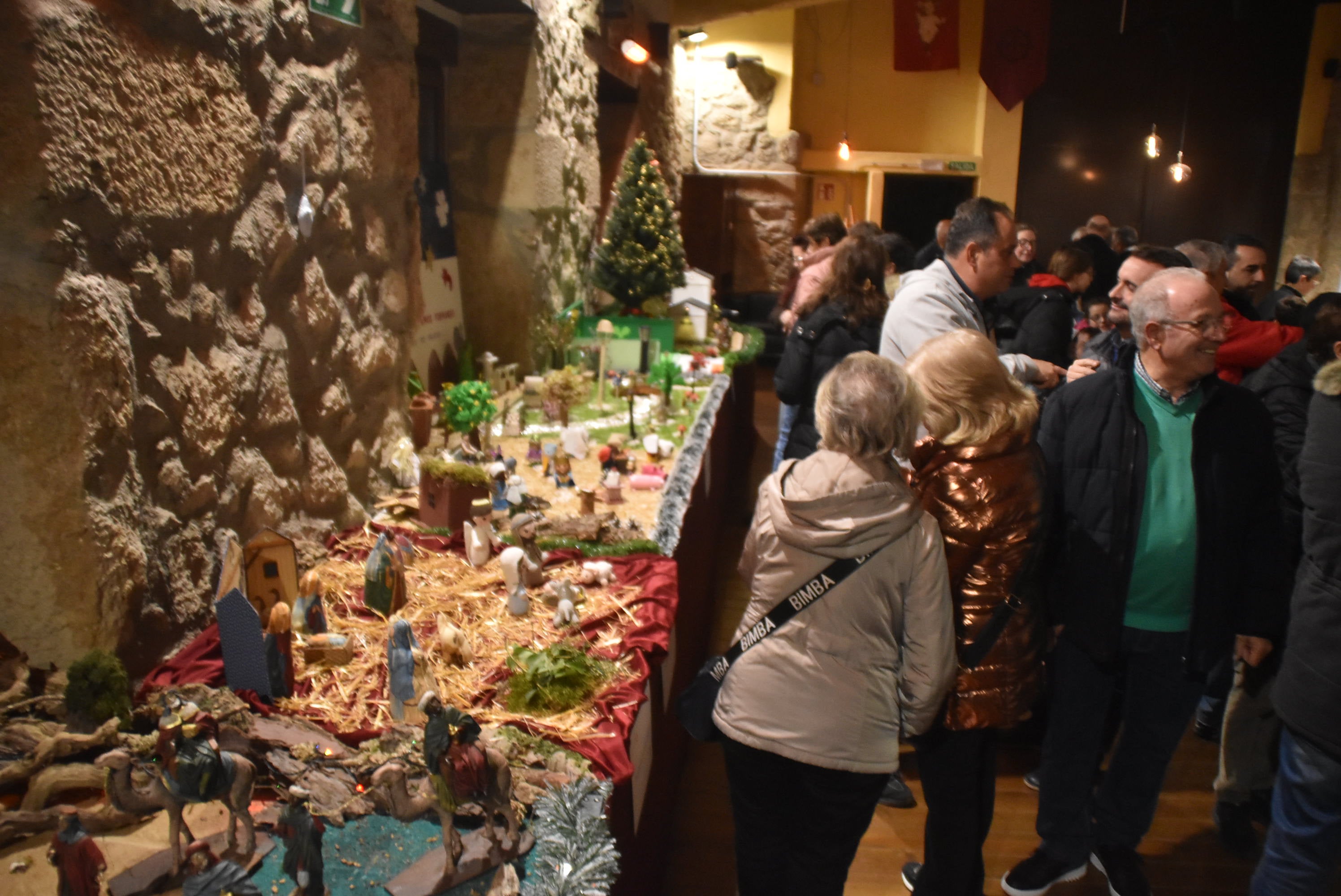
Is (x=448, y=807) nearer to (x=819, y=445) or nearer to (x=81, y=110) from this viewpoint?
(x=819, y=445)

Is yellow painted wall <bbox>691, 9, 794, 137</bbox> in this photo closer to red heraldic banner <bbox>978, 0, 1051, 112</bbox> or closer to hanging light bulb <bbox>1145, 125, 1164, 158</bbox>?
red heraldic banner <bbox>978, 0, 1051, 112</bbox>

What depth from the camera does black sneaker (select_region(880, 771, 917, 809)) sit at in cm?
317

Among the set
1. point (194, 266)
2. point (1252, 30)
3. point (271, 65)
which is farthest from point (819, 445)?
point (1252, 30)

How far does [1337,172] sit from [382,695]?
11829 millimetres

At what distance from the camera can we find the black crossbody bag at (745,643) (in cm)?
194

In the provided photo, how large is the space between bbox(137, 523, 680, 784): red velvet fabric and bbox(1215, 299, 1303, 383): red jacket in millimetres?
2280

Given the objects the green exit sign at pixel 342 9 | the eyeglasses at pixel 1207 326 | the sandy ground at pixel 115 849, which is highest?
the green exit sign at pixel 342 9

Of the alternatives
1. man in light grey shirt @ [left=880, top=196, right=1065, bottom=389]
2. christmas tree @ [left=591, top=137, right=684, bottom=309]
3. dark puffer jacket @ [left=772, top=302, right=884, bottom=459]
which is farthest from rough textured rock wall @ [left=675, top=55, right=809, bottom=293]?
man in light grey shirt @ [left=880, top=196, right=1065, bottom=389]

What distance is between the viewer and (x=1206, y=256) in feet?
11.8

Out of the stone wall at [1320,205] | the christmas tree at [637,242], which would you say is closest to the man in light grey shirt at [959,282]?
the christmas tree at [637,242]

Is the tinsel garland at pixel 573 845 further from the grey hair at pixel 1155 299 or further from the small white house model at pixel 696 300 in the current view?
the small white house model at pixel 696 300

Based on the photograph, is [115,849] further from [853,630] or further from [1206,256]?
[1206,256]

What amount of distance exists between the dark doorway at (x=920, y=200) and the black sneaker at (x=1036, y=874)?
1003 centimetres

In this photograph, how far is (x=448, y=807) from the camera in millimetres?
1497
